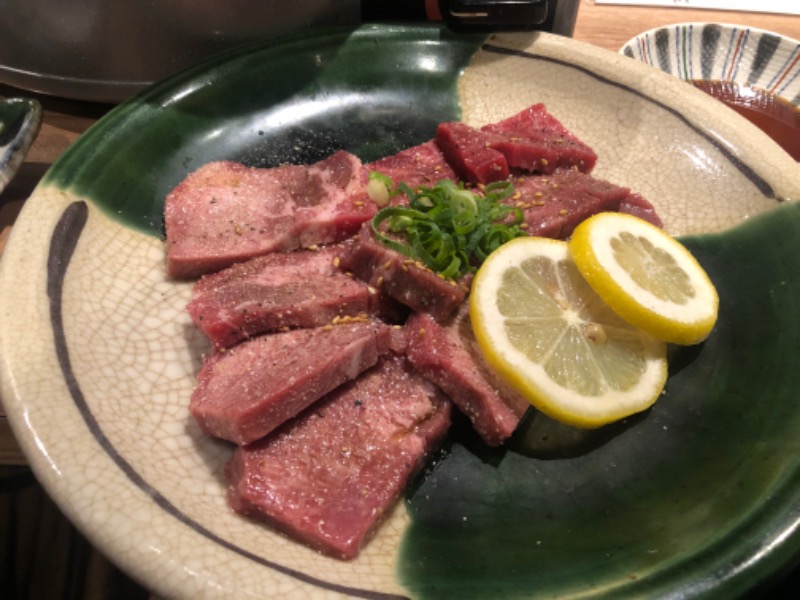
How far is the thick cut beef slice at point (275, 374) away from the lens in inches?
75.0

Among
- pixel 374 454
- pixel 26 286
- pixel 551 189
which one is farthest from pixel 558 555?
pixel 26 286

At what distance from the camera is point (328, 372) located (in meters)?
2.01

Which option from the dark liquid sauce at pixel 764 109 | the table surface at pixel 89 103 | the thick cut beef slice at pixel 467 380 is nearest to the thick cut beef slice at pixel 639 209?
the thick cut beef slice at pixel 467 380

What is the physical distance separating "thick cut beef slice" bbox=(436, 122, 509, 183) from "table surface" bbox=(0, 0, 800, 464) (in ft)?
6.14

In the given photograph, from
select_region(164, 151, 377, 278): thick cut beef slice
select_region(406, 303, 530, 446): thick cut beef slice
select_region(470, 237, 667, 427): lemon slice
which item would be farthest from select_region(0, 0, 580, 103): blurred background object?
select_region(406, 303, 530, 446): thick cut beef slice

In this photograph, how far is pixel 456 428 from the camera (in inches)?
87.4

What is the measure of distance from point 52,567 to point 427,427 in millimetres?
1585

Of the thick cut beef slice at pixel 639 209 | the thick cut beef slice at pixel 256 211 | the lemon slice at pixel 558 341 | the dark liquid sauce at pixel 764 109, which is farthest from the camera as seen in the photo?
the dark liquid sauce at pixel 764 109

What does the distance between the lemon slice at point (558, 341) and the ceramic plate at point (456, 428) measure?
0.22 metres

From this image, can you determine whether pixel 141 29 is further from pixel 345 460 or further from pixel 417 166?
pixel 345 460

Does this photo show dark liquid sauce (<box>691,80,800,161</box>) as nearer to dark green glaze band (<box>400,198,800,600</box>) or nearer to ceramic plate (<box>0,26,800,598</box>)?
ceramic plate (<box>0,26,800,598</box>)

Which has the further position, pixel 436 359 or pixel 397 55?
pixel 397 55

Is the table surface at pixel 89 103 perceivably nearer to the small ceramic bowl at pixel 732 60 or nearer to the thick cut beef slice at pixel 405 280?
the small ceramic bowl at pixel 732 60

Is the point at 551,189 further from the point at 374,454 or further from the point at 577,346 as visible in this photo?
the point at 374,454
